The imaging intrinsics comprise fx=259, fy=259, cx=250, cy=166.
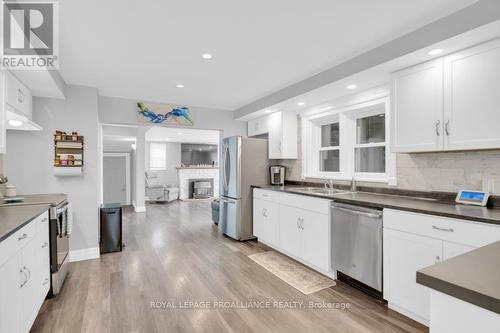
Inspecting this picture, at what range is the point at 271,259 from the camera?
358cm

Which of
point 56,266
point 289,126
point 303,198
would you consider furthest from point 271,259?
point 56,266

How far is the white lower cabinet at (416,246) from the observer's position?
1.78 metres

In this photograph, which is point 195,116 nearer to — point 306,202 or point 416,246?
point 306,202

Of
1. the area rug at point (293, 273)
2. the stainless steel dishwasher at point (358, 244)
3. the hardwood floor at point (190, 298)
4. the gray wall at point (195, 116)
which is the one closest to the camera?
the hardwood floor at point (190, 298)

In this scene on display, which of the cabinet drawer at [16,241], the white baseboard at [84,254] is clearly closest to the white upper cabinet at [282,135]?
the white baseboard at [84,254]

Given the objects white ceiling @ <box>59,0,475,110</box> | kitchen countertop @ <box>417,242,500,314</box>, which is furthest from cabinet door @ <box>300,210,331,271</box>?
kitchen countertop @ <box>417,242,500,314</box>

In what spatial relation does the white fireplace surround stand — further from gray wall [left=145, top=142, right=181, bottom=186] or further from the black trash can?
the black trash can

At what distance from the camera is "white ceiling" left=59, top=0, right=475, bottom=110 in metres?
1.93

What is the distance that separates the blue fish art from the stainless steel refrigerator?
0.91m

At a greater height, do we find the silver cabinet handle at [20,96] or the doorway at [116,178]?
the silver cabinet handle at [20,96]

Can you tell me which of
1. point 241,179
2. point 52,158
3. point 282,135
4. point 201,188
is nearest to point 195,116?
point 241,179

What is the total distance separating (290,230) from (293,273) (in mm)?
584

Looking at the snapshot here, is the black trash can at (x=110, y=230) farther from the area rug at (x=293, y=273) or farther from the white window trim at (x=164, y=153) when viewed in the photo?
the white window trim at (x=164, y=153)

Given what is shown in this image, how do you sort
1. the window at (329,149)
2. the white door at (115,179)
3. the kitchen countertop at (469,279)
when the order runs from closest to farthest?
the kitchen countertop at (469,279), the window at (329,149), the white door at (115,179)
